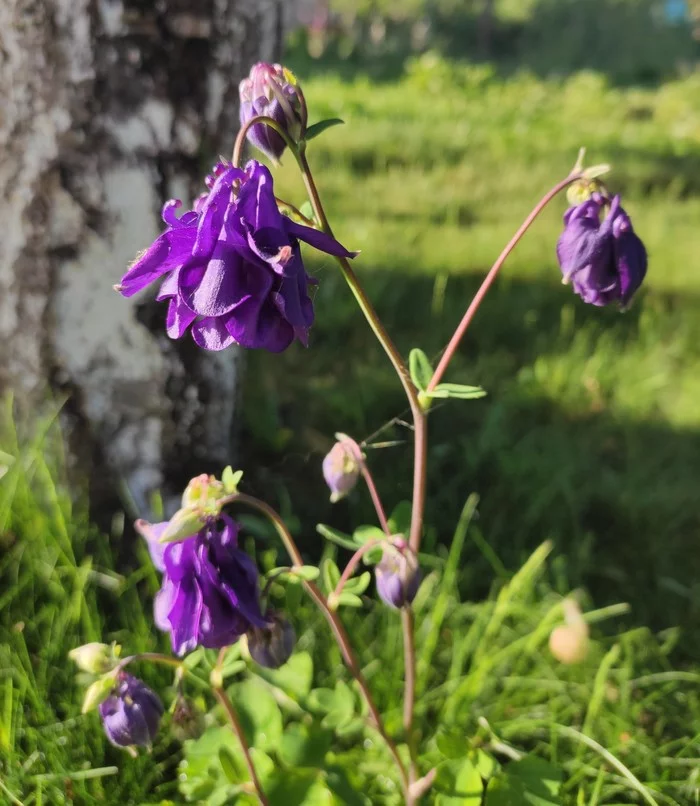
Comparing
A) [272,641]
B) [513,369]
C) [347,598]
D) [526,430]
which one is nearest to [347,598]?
[347,598]

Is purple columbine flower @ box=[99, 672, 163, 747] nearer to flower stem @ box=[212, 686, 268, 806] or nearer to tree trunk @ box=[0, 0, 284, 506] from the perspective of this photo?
flower stem @ box=[212, 686, 268, 806]

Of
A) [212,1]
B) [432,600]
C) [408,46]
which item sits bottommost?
[432,600]

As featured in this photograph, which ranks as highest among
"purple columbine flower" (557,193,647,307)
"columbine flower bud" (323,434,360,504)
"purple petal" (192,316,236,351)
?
"purple columbine flower" (557,193,647,307)

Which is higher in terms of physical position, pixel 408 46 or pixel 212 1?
pixel 408 46

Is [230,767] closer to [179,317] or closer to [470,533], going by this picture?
[179,317]

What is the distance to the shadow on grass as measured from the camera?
71.2 inches

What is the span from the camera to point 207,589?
2.85 feet

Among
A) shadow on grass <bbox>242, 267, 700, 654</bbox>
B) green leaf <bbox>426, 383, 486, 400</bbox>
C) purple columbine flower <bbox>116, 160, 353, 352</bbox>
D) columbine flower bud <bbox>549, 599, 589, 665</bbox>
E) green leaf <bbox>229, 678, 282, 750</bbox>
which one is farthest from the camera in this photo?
shadow on grass <bbox>242, 267, 700, 654</bbox>

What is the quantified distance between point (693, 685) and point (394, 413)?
36.3 inches

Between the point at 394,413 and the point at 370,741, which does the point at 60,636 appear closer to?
the point at 370,741

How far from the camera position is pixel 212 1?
130 centimetres

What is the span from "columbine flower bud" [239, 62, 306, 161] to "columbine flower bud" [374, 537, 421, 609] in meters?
0.48

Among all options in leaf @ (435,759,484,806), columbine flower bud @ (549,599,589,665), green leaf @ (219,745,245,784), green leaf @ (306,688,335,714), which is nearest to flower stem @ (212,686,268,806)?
green leaf @ (219,745,245,784)

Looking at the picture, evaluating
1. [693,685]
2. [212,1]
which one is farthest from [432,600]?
[212,1]
